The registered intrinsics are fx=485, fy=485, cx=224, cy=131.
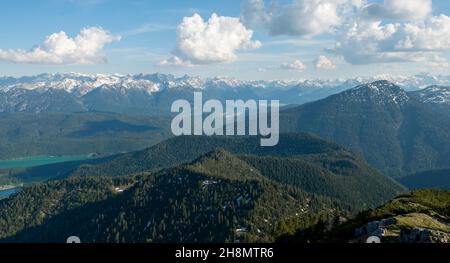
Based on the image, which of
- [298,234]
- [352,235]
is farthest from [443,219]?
[298,234]
